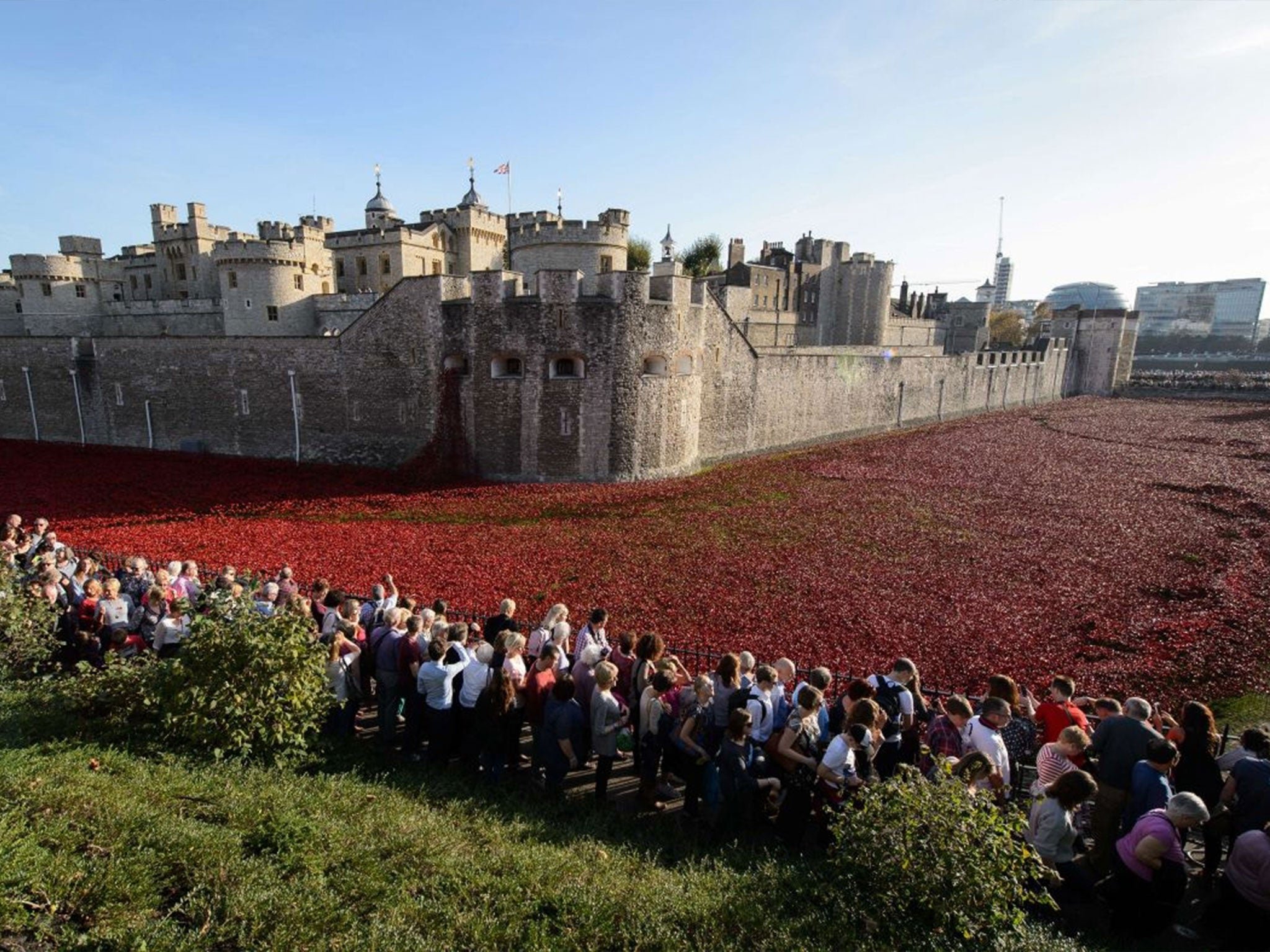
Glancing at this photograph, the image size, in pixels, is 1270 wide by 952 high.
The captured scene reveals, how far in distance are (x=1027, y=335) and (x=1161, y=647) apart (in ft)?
332

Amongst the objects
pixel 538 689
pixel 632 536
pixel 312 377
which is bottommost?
pixel 632 536

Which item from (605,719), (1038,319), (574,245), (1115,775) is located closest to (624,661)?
(605,719)

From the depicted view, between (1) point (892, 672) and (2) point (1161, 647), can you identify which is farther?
(2) point (1161, 647)

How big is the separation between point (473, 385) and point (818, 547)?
1396 centimetres

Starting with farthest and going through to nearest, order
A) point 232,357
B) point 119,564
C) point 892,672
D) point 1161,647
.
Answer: point 232,357, point 119,564, point 1161,647, point 892,672

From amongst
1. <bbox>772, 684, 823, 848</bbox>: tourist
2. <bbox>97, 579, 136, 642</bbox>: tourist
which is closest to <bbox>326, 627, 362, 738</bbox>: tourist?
<bbox>97, 579, 136, 642</bbox>: tourist

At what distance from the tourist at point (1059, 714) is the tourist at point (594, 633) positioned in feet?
15.8

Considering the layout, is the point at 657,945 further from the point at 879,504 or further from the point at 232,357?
the point at 232,357

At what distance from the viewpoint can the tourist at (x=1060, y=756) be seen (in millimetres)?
6094

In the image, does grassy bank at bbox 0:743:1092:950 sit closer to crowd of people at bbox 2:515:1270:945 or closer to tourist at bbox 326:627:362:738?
crowd of people at bbox 2:515:1270:945

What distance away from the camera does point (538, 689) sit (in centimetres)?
762

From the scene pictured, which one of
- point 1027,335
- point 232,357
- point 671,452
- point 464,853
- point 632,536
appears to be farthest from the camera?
point 1027,335

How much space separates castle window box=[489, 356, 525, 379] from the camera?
2467cm

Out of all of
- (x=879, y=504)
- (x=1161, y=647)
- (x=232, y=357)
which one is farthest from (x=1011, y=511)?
(x=232, y=357)
